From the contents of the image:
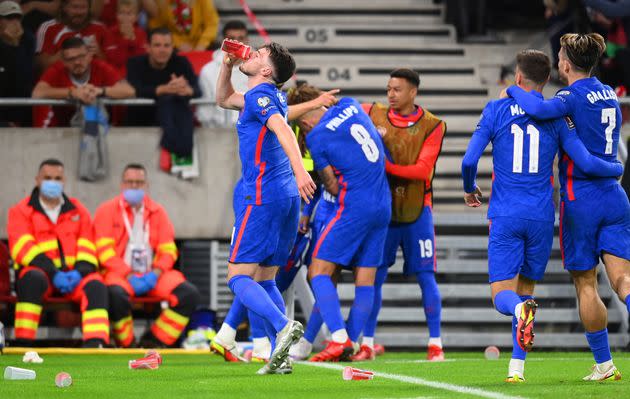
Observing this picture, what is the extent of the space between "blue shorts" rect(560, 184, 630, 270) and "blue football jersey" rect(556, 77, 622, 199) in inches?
3.2

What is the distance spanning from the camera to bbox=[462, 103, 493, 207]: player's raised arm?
809 centimetres

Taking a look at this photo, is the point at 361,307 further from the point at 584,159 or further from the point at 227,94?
the point at 584,159

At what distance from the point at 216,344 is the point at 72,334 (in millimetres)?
3477

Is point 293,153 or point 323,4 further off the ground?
point 323,4

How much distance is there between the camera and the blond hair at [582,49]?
7.88 m

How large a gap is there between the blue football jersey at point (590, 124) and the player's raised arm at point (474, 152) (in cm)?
44

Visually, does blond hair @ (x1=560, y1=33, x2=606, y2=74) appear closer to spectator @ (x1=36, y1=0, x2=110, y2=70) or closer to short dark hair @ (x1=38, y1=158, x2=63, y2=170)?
short dark hair @ (x1=38, y1=158, x2=63, y2=170)

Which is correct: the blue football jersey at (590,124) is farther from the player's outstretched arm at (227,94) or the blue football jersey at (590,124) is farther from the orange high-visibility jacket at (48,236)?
the orange high-visibility jacket at (48,236)

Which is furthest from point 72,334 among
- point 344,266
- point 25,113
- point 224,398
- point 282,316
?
point 224,398

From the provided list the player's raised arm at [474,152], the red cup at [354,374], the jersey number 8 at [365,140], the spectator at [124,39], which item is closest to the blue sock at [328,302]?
the jersey number 8 at [365,140]

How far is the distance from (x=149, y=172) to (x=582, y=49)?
6.66 metres

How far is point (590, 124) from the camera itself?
805 centimetres

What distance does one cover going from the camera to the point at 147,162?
13.7 meters

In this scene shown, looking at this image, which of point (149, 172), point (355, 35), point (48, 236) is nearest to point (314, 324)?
point (48, 236)
